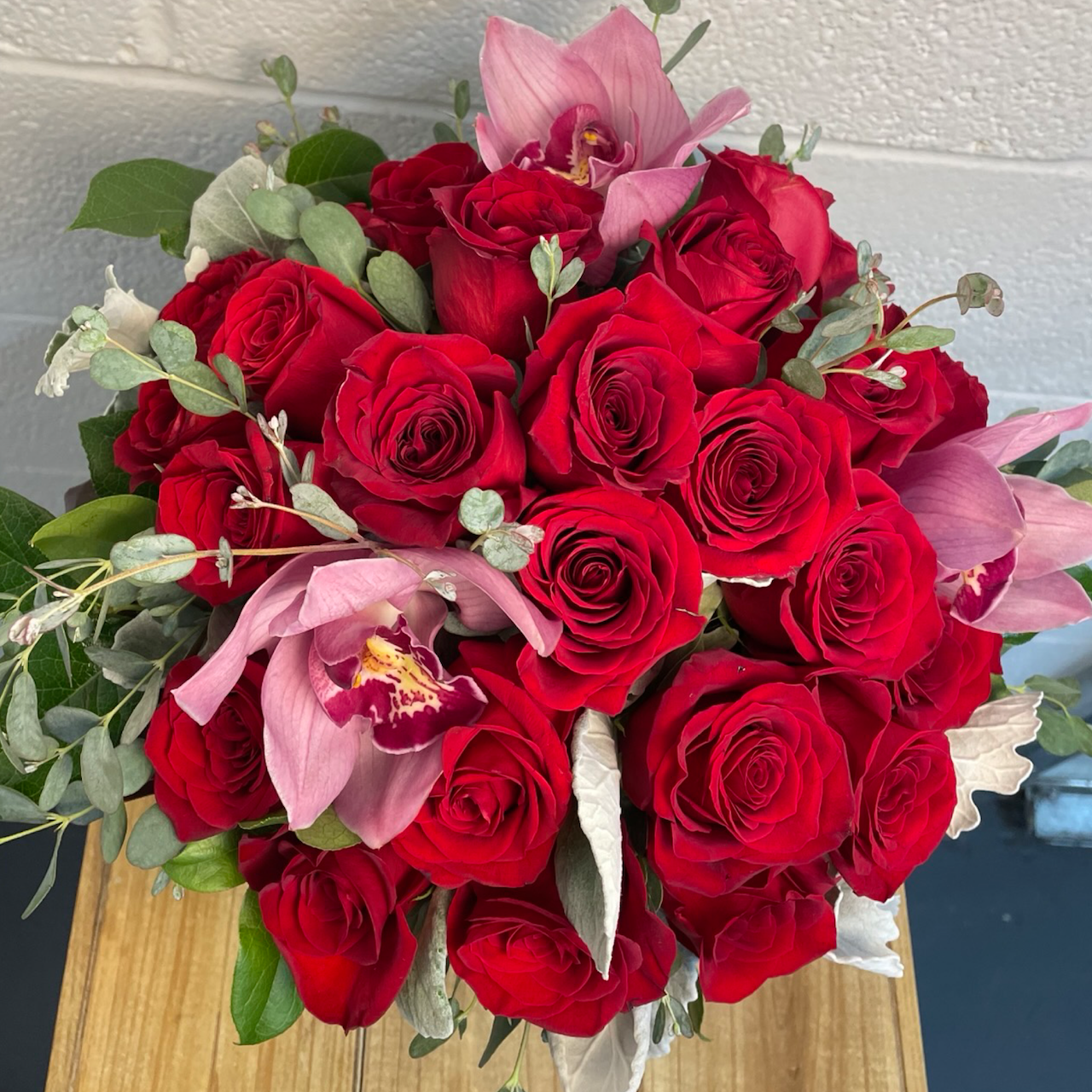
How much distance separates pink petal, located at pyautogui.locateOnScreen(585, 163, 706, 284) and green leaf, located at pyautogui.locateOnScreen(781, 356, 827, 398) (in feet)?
0.31

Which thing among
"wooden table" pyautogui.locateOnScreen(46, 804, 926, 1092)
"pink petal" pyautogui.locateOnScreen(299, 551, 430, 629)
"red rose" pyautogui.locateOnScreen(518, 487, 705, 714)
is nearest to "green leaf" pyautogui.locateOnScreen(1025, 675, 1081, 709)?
"wooden table" pyautogui.locateOnScreen(46, 804, 926, 1092)

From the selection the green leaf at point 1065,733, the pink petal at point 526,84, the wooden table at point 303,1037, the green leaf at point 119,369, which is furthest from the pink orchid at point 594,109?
the wooden table at point 303,1037

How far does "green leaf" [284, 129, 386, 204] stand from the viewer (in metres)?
0.59

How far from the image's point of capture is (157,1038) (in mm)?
738

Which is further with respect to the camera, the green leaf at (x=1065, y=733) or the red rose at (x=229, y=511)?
the green leaf at (x=1065, y=733)

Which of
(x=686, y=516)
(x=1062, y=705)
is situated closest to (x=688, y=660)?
(x=686, y=516)

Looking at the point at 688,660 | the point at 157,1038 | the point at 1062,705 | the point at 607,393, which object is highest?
the point at 607,393

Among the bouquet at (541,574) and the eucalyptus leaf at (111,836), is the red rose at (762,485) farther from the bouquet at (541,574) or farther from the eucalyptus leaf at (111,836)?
the eucalyptus leaf at (111,836)

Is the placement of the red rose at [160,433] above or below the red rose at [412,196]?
below

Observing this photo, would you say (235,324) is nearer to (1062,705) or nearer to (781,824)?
(781,824)

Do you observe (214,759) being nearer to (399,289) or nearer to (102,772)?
(102,772)

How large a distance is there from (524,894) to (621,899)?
1.8 inches

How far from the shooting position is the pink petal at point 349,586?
1.24ft

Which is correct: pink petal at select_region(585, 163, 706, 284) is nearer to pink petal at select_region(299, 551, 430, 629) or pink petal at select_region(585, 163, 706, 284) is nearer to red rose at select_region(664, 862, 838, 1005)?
pink petal at select_region(299, 551, 430, 629)
